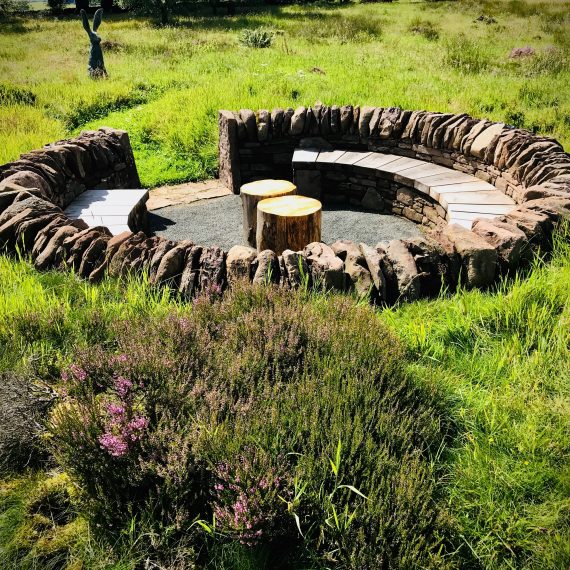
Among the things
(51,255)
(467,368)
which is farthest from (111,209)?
(467,368)

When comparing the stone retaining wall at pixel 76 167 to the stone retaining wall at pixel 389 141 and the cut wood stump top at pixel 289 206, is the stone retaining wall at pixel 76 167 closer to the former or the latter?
the stone retaining wall at pixel 389 141

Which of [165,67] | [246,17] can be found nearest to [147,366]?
[165,67]

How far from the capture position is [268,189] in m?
5.33

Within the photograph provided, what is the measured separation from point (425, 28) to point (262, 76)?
10.3 metres

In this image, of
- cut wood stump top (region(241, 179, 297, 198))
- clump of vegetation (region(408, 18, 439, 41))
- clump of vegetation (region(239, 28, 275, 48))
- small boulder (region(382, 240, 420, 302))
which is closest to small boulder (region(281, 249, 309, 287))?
small boulder (region(382, 240, 420, 302))

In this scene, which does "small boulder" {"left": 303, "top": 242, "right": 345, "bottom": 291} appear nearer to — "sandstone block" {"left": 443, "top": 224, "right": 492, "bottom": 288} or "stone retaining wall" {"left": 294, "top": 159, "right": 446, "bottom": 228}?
"sandstone block" {"left": 443, "top": 224, "right": 492, "bottom": 288}

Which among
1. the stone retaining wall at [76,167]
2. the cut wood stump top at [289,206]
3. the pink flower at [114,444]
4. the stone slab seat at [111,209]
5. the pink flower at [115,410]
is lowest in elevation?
the stone slab seat at [111,209]

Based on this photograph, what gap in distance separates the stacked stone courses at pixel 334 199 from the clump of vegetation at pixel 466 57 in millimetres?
6213

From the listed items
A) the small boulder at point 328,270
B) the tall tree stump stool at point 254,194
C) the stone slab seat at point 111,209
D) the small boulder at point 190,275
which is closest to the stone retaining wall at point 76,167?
the stone slab seat at point 111,209

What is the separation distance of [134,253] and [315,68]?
32.3ft

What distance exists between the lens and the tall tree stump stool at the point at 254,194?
5223 mm

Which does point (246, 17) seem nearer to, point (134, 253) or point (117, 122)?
point (117, 122)

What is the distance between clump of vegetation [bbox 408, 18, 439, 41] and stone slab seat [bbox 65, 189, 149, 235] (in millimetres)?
14702

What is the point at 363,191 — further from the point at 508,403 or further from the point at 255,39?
the point at 255,39
